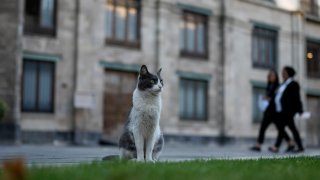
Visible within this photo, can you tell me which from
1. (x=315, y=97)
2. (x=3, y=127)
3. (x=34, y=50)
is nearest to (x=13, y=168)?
(x=3, y=127)

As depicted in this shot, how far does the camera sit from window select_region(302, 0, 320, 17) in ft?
102

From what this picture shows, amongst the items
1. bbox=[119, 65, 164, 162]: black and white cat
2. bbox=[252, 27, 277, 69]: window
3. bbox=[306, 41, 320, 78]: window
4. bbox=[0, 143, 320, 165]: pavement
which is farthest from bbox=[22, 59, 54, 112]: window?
bbox=[306, 41, 320, 78]: window

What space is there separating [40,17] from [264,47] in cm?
1312

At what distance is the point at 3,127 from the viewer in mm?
18516

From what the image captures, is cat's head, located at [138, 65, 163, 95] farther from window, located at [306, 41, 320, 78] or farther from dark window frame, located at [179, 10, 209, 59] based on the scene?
window, located at [306, 41, 320, 78]

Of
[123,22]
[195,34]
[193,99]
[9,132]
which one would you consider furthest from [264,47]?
[9,132]

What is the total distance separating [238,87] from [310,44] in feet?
24.5

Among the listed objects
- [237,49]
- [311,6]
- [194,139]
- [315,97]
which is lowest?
[194,139]

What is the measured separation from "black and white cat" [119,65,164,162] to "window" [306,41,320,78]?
83.3ft

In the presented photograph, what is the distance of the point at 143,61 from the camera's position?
75.7 feet

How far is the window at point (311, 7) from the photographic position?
31062 millimetres

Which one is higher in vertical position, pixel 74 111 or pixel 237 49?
pixel 237 49

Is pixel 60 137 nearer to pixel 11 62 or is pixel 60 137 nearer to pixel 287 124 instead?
pixel 11 62

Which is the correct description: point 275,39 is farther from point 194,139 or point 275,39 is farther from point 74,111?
point 74,111
